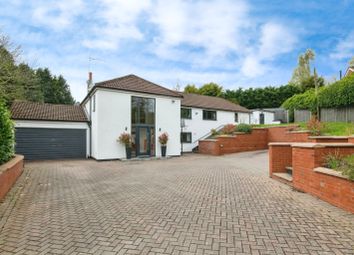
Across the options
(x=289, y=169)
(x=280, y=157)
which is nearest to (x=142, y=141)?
(x=280, y=157)

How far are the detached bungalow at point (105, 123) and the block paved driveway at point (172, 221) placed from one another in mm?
9204

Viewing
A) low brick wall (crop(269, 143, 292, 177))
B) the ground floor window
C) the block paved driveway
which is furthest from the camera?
the ground floor window

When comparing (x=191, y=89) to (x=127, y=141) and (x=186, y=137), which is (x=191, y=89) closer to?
(x=186, y=137)

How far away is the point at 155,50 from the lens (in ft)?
55.9

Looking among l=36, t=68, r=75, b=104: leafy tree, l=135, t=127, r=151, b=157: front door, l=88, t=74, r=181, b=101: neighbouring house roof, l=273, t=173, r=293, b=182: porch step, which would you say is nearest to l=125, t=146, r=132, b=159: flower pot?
l=135, t=127, r=151, b=157: front door

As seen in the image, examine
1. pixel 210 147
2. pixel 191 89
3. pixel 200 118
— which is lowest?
pixel 210 147

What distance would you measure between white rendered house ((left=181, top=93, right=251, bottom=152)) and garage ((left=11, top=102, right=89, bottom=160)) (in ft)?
30.9

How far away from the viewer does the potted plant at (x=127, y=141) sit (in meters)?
16.8

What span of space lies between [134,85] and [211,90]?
27.1m

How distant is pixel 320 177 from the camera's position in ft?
19.8

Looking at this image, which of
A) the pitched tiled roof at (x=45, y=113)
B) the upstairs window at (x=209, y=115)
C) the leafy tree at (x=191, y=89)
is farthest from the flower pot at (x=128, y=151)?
the leafy tree at (x=191, y=89)

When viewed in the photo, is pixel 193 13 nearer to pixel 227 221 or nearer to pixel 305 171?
pixel 305 171

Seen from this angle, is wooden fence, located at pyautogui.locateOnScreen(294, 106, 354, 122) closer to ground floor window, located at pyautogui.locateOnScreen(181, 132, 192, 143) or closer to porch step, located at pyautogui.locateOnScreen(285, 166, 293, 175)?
ground floor window, located at pyautogui.locateOnScreen(181, 132, 192, 143)

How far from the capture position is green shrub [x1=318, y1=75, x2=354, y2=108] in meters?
16.3
